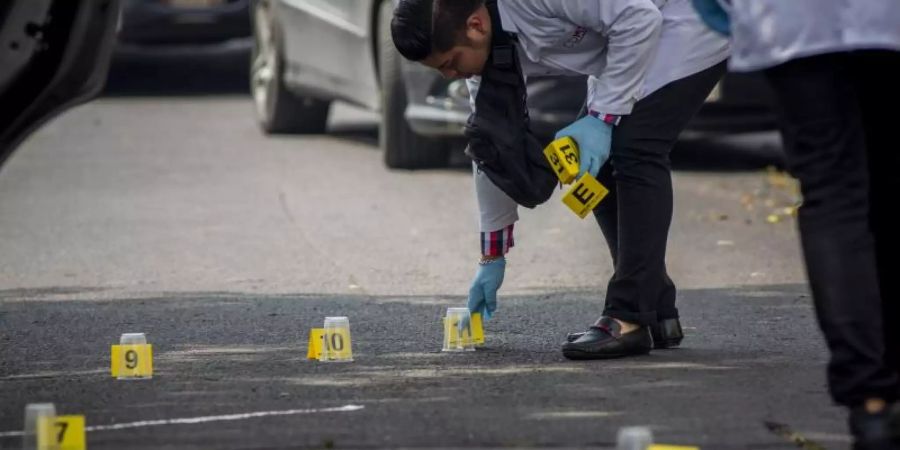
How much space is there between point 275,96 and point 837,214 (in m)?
9.20

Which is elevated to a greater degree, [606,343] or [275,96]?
[275,96]

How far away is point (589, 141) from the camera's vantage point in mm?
5363

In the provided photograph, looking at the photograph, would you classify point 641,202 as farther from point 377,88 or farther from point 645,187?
point 377,88

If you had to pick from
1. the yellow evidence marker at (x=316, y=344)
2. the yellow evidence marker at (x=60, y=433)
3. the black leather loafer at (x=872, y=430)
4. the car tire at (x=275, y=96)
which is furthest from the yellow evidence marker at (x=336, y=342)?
the car tire at (x=275, y=96)

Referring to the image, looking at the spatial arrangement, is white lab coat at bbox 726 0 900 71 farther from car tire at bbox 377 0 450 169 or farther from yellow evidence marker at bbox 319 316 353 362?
car tire at bbox 377 0 450 169

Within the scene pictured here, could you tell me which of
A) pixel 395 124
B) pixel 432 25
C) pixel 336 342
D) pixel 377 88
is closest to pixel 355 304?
pixel 336 342

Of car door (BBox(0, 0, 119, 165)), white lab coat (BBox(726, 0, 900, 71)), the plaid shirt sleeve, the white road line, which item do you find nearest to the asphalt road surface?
the white road line

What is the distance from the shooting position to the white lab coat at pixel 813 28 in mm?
4078

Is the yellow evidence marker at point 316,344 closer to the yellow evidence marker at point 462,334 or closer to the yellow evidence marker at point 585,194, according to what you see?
the yellow evidence marker at point 462,334

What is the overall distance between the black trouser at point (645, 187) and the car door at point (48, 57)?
1.45 metres

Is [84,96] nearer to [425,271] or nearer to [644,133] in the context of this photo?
[644,133]

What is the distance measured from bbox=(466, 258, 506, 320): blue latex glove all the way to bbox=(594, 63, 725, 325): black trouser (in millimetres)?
349

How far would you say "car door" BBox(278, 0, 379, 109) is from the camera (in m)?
11.2

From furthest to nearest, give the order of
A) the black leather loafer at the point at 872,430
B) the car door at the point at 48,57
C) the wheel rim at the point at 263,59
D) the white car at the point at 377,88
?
the wheel rim at the point at 263,59 → the white car at the point at 377,88 → the car door at the point at 48,57 → the black leather loafer at the point at 872,430
